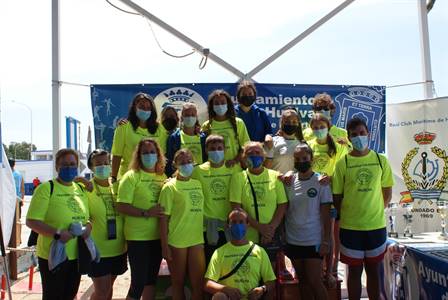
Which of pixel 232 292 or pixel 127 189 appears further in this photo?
pixel 127 189

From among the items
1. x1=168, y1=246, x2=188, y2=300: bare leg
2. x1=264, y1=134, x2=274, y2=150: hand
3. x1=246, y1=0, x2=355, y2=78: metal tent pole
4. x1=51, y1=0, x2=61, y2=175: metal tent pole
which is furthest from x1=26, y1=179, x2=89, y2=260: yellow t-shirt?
x1=246, y1=0, x2=355, y2=78: metal tent pole

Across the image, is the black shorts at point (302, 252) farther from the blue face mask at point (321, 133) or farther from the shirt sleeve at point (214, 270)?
the blue face mask at point (321, 133)

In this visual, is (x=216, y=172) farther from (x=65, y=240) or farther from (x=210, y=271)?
(x=65, y=240)

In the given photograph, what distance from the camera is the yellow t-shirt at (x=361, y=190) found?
4488 mm

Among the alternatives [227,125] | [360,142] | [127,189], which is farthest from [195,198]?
[360,142]

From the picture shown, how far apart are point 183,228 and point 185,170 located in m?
0.53

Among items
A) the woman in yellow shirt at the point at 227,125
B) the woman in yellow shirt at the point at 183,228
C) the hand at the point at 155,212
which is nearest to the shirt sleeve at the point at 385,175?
the woman in yellow shirt at the point at 227,125

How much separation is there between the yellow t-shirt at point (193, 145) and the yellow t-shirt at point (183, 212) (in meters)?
0.59

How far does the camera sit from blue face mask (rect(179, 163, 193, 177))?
440 centimetres

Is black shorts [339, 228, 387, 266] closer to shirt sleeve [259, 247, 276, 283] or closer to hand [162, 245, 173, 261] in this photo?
shirt sleeve [259, 247, 276, 283]

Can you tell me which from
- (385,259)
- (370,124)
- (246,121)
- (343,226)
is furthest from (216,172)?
(370,124)

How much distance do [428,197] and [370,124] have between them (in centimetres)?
147

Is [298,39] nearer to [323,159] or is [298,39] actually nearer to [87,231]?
[323,159]

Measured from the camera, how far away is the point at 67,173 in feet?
13.4
